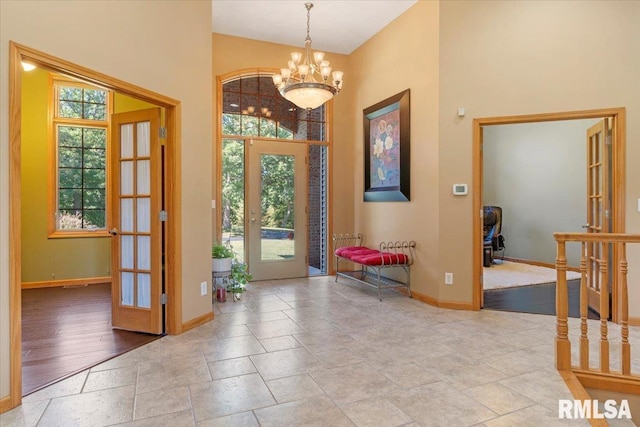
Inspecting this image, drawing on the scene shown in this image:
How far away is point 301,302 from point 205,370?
202cm

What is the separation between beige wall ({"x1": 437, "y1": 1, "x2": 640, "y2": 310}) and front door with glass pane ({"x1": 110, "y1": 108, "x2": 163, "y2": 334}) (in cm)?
304

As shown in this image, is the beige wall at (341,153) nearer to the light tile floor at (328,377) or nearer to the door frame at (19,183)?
the light tile floor at (328,377)

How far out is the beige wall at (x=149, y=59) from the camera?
2293 millimetres

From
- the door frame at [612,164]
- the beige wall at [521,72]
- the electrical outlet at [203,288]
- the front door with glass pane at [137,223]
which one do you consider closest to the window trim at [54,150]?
the front door with glass pane at [137,223]

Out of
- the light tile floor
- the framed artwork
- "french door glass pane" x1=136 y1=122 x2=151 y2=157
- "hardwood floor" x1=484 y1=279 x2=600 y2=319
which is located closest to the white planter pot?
the light tile floor

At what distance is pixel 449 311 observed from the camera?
438 cm

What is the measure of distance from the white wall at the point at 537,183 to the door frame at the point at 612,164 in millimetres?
3262

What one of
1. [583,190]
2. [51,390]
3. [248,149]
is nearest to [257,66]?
[248,149]

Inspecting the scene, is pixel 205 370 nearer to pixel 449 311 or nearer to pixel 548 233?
pixel 449 311

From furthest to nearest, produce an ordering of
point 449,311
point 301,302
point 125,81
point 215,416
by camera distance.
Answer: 1. point 301,302
2. point 449,311
3. point 125,81
4. point 215,416

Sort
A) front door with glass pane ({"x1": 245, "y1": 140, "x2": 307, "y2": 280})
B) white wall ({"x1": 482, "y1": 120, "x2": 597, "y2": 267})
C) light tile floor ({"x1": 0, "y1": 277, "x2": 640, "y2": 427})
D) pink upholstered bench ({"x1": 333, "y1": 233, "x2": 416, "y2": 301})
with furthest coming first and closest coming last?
1. white wall ({"x1": 482, "y1": 120, "x2": 597, "y2": 267})
2. front door with glass pane ({"x1": 245, "y1": 140, "x2": 307, "y2": 280})
3. pink upholstered bench ({"x1": 333, "y1": 233, "x2": 416, "y2": 301})
4. light tile floor ({"x1": 0, "y1": 277, "x2": 640, "y2": 427})

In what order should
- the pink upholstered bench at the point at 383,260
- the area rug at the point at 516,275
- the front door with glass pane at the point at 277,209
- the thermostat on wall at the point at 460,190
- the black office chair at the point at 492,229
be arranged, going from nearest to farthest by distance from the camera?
the thermostat on wall at the point at 460,190 → the pink upholstered bench at the point at 383,260 → the area rug at the point at 516,275 → the front door with glass pane at the point at 277,209 → the black office chair at the point at 492,229

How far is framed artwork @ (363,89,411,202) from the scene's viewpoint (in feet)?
16.8

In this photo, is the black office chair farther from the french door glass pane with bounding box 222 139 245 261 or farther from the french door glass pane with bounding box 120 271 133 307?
the french door glass pane with bounding box 120 271 133 307
